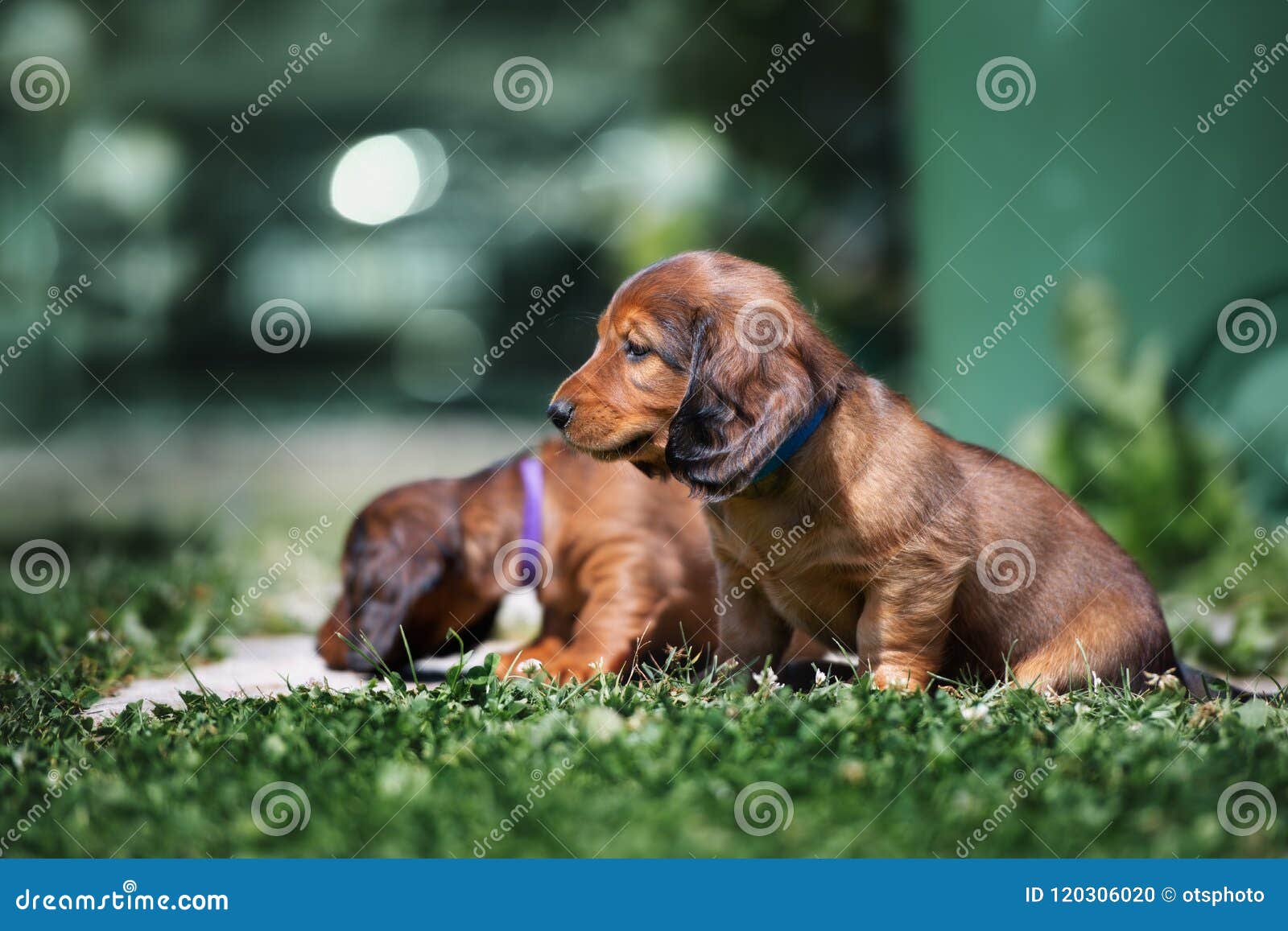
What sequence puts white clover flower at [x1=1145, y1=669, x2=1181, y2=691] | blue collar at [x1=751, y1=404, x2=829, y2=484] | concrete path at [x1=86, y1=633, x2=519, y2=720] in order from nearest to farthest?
blue collar at [x1=751, y1=404, x2=829, y2=484] → white clover flower at [x1=1145, y1=669, x2=1181, y2=691] → concrete path at [x1=86, y1=633, x2=519, y2=720]

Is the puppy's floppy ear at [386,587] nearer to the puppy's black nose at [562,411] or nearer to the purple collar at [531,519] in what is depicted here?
the purple collar at [531,519]

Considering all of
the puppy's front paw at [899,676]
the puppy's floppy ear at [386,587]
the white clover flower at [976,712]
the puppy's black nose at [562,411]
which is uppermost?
the white clover flower at [976,712]

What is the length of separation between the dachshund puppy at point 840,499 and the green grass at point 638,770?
0.22m

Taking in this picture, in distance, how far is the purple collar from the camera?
4719 mm

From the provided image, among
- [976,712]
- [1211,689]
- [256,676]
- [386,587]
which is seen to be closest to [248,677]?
[256,676]

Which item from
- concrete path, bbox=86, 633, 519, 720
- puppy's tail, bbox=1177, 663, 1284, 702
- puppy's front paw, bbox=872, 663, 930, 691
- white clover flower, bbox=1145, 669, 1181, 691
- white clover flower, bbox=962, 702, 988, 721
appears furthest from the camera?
concrete path, bbox=86, 633, 519, 720

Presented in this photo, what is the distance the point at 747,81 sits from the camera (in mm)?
12195

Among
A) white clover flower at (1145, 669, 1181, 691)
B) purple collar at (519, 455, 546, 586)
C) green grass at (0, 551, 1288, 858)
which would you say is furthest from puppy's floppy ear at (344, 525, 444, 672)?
white clover flower at (1145, 669, 1181, 691)

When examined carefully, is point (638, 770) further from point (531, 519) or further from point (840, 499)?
point (531, 519)

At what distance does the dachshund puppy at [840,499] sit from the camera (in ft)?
11.7

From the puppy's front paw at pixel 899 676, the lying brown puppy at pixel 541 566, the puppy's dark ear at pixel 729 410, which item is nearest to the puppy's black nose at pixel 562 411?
the puppy's dark ear at pixel 729 410

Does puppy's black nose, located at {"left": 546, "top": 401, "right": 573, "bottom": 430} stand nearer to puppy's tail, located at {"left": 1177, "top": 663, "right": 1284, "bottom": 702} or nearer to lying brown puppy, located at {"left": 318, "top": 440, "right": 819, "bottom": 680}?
lying brown puppy, located at {"left": 318, "top": 440, "right": 819, "bottom": 680}

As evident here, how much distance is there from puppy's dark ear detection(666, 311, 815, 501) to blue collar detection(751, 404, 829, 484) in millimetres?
87

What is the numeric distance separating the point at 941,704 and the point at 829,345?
112cm
